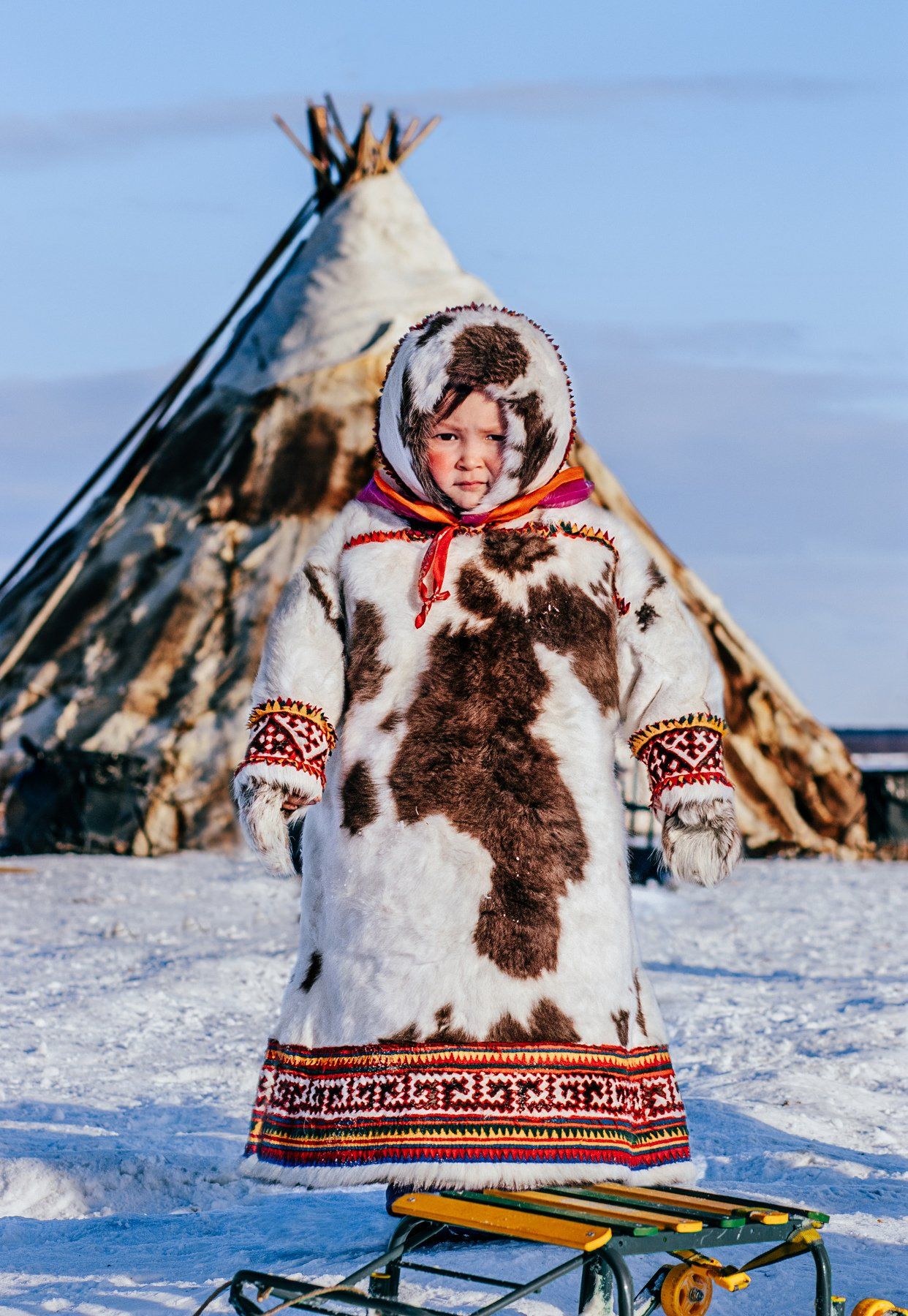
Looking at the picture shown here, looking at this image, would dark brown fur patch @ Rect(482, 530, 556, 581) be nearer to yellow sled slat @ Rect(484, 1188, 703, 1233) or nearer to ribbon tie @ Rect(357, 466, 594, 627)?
ribbon tie @ Rect(357, 466, 594, 627)

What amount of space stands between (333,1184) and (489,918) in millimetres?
560

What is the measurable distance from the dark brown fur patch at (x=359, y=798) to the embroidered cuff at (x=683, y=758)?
562mm

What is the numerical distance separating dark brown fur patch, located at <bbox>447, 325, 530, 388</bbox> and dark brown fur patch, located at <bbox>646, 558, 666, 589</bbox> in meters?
0.50

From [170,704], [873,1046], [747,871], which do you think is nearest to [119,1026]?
[873,1046]

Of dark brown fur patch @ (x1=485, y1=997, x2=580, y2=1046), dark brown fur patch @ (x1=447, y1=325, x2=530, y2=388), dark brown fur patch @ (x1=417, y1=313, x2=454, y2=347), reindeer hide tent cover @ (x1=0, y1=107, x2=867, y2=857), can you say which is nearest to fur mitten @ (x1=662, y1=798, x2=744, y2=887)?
dark brown fur patch @ (x1=485, y1=997, x2=580, y2=1046)

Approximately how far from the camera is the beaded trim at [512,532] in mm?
3318

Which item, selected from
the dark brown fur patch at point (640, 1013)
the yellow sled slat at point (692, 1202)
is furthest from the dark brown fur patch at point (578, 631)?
the yellow sled slat at point (692, 1202)

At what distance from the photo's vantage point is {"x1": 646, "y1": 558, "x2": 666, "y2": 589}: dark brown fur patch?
3402 mm

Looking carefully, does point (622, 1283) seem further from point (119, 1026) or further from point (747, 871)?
point (747, 871)

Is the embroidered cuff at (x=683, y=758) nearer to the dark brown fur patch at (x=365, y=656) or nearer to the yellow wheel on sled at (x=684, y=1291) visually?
the dark brown fur patch at (x=365, y=656)

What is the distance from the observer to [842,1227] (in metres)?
3.84

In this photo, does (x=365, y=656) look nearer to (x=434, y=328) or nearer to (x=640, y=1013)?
(x=434, y=328)

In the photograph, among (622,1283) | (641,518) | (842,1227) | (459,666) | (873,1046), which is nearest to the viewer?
(622,1283)

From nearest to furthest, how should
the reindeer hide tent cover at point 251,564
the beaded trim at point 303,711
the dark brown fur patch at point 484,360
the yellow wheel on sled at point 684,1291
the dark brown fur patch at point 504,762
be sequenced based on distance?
the yellow wheel on sled at point 684,1291 → the dark brown fur patch at point 504,762 → the beaded trim at point 303,711 → the dark brown fur patch at point 484,360 → the reindeer hide tent cover at point 251,564
